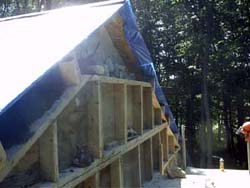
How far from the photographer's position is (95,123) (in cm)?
427

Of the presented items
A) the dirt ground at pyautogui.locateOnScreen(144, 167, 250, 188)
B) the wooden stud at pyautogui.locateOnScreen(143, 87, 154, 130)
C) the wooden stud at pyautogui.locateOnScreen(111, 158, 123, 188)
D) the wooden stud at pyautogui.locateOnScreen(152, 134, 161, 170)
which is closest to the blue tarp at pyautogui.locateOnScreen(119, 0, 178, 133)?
the wooden stud at pyautogui.locateOnScreen(143, 87, 154, 130)

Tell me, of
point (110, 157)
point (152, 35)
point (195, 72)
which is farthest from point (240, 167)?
point (110, 157)

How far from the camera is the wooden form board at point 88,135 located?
335 cm

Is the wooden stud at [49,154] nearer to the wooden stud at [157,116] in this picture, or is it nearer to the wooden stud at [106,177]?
the wooden stud at [106,177]

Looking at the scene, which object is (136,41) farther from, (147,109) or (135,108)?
(147,109)

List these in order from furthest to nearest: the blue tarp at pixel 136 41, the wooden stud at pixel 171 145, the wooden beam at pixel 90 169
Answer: the wooden stud at pixel 171 145, the blue tarp at pixel 136 41, the wooden beam at pixel 90 169

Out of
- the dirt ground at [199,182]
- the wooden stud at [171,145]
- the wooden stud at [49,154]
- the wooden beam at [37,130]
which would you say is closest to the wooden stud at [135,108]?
the dirt ground at [199,182]

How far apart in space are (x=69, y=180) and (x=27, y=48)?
1.33 metres

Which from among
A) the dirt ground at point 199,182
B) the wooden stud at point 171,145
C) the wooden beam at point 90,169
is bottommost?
the dirt ground at point 199,182

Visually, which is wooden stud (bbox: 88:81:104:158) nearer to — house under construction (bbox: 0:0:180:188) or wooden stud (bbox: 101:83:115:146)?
house under construction (bbox: 0:0:180:188)

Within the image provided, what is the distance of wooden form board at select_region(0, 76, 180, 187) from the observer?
335 cm

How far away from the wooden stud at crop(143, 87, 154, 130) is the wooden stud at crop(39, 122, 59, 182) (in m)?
4.00

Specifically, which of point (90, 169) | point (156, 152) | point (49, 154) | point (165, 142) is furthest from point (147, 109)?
point (49, 154)

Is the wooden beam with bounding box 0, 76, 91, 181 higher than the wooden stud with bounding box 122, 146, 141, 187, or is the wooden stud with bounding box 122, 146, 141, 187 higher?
the wooden beam with bounding box 0, 76, 91, 181
